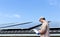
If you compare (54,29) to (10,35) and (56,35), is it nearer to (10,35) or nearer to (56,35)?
(56,35)

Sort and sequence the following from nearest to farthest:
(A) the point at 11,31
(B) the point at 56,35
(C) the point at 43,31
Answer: (C) the point at 43,31 → (B) the point at 56,35 → (A) the point at 11,31

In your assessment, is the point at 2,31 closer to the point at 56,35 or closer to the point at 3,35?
the point at 3,35

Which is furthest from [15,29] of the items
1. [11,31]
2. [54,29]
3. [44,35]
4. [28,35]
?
[44,35]

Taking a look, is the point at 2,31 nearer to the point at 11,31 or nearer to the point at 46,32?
the point at 11,31

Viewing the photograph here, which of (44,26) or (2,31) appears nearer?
(44,26)

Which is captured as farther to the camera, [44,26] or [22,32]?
[22,32]

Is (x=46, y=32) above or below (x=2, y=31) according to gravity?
below

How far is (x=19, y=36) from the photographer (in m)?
11.3

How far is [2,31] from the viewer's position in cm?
1196

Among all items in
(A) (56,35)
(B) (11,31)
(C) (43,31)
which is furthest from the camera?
(B) (11,31)

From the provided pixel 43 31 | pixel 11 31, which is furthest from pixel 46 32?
pixel 11 31

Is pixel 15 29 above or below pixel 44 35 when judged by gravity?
above

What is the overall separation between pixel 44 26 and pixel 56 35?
576cm

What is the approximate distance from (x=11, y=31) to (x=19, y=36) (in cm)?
74
